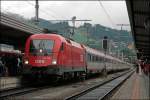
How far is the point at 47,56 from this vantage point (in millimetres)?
24969

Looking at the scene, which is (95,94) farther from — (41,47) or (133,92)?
(41,47)

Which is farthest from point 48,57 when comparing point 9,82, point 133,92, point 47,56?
point 133,92

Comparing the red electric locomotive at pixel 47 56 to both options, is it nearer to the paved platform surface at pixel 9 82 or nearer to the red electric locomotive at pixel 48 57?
the red electric locomotive at pixel 48 57

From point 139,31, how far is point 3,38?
12659 millimetres

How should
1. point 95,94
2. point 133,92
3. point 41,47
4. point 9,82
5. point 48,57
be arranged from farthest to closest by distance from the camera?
1. point 9,82
2. point 41,47
3. point 48,57
4. point 133,92
5. point 95,94

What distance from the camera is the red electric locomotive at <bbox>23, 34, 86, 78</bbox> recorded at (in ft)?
80.4

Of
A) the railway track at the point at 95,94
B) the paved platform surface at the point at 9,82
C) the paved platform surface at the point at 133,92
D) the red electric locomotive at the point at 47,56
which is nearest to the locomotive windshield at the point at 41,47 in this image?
the red electric locomotive at the point at 47,56

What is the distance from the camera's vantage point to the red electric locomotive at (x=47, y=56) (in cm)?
2452

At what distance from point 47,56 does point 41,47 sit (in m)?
0.88

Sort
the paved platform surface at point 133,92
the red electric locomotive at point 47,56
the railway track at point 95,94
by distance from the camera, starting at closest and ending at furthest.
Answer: the railway track at point 95,94, the paved platform surface at point 133,92, the red electric locomotive at point 47,56

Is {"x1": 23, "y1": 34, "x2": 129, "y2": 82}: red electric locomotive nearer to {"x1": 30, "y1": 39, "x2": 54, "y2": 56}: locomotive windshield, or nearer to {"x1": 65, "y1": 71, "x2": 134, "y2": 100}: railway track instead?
{"x1": 30, "y1": 39, "x2": 54, "y2": 56}: locomotive windshield

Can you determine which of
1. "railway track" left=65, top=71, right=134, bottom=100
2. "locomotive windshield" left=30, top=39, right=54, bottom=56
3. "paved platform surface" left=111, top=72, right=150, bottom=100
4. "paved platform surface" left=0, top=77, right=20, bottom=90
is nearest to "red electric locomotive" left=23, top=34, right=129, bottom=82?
"locomotive windshield" left=30, top=39, right=54, bottom=56

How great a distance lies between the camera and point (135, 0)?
16453 millimetres

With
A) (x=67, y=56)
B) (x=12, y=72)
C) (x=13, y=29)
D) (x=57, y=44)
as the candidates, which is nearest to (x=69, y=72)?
(x=67, y=56)
